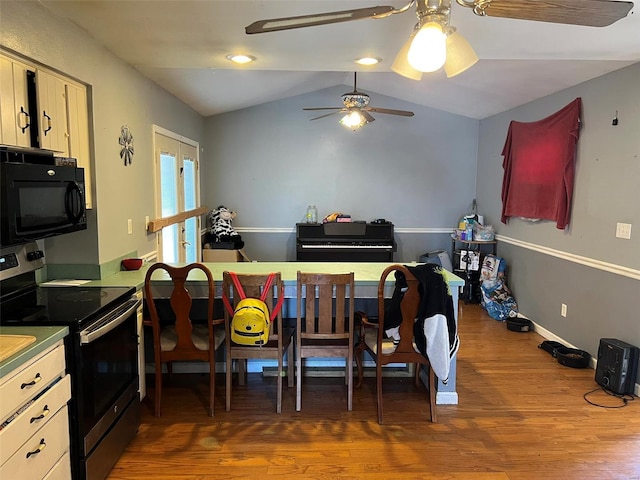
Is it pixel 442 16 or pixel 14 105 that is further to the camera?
pixel 14 105

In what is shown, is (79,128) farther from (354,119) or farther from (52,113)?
(354,119)

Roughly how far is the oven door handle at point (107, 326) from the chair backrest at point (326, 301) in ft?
2.98

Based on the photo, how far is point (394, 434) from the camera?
8.61ft

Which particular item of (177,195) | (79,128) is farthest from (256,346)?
(177,195)

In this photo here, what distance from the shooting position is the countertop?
4.96 ft

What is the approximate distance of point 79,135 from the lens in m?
2.58

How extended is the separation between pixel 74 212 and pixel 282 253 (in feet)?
13.2

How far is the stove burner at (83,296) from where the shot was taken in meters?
2.24

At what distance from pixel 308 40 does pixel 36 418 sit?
89.8 inches

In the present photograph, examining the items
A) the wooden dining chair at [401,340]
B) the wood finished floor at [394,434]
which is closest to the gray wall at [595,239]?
the wood finished floor at [394,434]

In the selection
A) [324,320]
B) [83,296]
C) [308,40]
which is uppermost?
[308,40]

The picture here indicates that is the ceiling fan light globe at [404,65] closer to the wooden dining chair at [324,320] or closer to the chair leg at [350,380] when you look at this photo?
the wooden dining chair at [324,320]

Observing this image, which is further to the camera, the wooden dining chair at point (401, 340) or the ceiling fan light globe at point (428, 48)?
the wooden dining chair at point (401, 340)

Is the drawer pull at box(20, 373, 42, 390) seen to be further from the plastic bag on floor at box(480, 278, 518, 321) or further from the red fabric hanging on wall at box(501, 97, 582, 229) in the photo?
the plastic bag on floor at box(480, 278, 518, 321)
